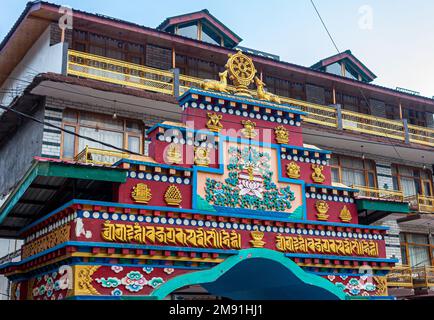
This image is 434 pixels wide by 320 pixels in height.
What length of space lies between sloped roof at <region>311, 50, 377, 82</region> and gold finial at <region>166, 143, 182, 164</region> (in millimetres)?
17232

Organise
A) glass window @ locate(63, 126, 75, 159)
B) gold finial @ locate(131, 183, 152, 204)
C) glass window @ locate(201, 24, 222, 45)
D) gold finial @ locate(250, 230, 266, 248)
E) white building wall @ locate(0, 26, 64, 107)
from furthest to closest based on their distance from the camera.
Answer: glass window @ locate(201, 24, 222, 45)
white building wall @ locate(0, 26, 64, 107)
glass window @ locate(63, 126, 75, 159)
gold finial @ locate(250, 230, 266, 248)
gold finial @ locate(131, 183, 152, 204)

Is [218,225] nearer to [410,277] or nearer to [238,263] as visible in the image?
[238,263]

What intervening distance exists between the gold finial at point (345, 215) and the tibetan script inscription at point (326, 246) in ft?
2.11

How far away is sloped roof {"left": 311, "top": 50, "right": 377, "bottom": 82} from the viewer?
29.9m

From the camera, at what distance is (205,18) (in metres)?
26.1

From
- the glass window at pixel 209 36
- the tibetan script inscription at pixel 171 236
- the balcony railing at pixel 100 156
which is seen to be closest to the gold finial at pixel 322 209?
the tibetan script inscription at pixel 171 236

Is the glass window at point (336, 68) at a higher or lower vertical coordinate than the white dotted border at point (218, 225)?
higher

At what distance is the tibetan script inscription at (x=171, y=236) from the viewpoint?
1270 centimetres

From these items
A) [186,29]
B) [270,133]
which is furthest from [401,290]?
[186,29]

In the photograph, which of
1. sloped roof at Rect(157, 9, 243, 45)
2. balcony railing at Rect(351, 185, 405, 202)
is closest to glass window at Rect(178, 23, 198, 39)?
sloped roof at Rect(157, 9, 243, 45)

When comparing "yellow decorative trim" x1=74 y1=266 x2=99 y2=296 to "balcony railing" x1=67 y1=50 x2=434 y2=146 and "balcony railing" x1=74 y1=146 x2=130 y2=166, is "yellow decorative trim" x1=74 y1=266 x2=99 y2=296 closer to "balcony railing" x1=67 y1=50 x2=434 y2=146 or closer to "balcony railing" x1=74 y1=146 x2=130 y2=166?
"balcony railing" x1=74 y1=146 x2=130 y2=166

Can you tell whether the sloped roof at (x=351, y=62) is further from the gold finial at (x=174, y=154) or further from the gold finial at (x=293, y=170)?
the gold finial at (x=174, y=154)

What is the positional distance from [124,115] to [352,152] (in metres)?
11.3

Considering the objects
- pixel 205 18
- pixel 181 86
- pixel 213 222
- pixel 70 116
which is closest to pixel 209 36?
pixel 205 18
